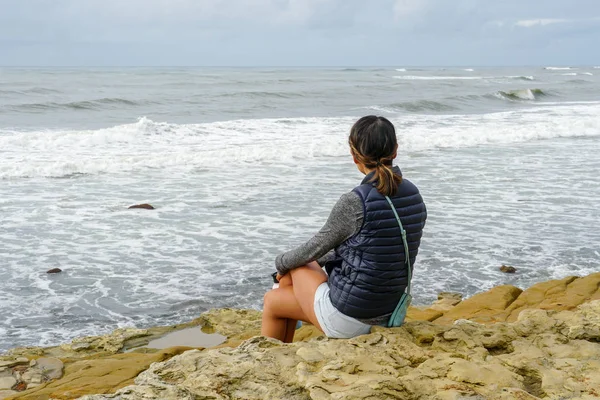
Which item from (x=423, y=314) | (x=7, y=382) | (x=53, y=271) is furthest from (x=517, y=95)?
(x=7, y=382)

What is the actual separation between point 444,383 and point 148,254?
537 cm

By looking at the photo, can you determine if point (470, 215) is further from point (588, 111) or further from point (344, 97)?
point (344, 97)

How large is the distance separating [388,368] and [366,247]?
61 cm

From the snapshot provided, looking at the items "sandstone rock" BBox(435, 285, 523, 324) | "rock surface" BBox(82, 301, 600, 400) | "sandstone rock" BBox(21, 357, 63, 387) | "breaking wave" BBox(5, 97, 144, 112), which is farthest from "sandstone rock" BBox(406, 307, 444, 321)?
"breaking wave" BBox(5, 97, 144, 112)

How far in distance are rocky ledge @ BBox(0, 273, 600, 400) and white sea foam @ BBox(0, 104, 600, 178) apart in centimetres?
1046

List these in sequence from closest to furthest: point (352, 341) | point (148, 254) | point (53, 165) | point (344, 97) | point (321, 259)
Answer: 1. point (352, 341)
2. point (321, 259)
3. point (148, 254)
4. point (53, 165)
5. point (344, 97)

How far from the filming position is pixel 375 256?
3.35 meters

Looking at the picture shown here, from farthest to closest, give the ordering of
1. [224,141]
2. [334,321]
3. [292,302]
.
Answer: [224,141], [292,302], [334,321]

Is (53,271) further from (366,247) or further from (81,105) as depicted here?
(81,105)

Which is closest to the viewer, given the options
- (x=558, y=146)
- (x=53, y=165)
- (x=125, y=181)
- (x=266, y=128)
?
(x=125, y=181)

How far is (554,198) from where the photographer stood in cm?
1080

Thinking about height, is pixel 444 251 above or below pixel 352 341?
below

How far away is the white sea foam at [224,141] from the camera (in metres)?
14.4

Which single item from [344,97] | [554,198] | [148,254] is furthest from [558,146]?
[344,97]
